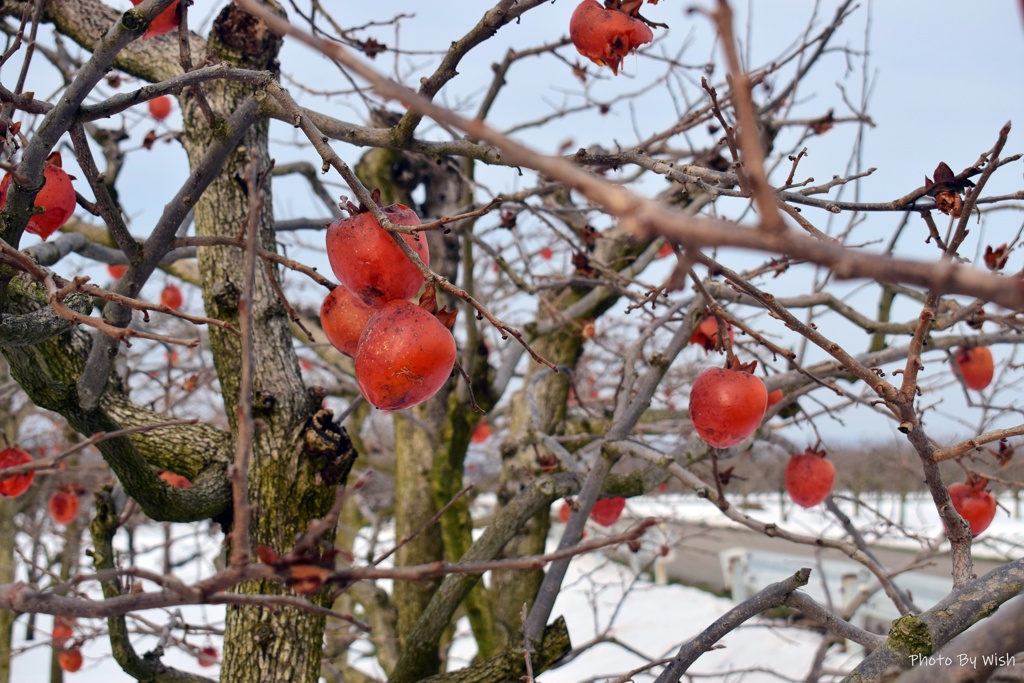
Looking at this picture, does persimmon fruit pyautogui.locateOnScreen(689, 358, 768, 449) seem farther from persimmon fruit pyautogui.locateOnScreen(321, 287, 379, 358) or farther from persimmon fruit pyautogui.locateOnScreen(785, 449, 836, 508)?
persimmon fruit pyautogui.locateOnScreen(321, 287, 379, 358)

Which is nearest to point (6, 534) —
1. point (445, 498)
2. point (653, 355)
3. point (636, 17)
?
point (445, 498)

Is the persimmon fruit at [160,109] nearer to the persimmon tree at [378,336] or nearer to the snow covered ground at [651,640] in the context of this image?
the persimmon tree at [378,336]

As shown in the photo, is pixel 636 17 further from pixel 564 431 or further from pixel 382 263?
pixel 564 431

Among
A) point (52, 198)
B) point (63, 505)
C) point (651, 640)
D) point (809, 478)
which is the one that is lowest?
point (809, 478)

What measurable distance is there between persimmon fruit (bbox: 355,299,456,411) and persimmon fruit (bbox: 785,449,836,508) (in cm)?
197

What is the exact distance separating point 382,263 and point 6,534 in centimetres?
890

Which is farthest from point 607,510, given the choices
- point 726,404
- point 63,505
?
point 63,505

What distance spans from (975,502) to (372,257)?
8.01ft

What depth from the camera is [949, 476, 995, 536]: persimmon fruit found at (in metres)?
2.63

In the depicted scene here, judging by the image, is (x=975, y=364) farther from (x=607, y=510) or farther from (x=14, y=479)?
(x=14, y=479)

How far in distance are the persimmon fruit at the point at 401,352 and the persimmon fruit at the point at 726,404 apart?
98 centimetres

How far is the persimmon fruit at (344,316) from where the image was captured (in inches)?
62.0

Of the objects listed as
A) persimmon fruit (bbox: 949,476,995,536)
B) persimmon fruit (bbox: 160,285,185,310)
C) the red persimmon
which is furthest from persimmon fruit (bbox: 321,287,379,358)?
persimmon fruit (bbox: 160,285,185,310)

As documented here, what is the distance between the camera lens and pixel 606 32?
179 centimetres
